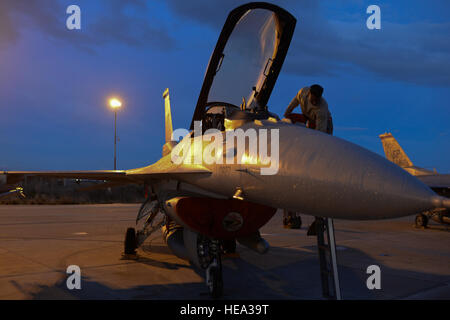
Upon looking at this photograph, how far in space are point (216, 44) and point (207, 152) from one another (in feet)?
6.08

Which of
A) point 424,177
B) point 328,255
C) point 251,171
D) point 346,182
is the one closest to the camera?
point 346,182

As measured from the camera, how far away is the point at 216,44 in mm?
5496

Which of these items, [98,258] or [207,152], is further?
[98,258]

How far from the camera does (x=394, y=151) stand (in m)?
20.8

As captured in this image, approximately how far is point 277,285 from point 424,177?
11.9 metres

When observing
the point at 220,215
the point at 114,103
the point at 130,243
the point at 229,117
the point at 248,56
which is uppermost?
the point at 114,103

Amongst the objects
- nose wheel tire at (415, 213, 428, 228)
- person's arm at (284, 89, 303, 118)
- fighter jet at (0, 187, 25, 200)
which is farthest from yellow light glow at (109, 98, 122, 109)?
person's arm at (284, 89, 303, 118)

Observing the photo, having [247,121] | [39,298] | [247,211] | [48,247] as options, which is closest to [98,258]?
[48,247]

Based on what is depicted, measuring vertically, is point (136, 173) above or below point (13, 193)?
above

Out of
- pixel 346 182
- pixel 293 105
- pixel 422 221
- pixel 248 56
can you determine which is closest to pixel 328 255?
pixel 346 182

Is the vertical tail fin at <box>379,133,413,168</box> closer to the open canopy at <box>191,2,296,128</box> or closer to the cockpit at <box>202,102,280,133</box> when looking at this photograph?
the open canopy at <box>191,2,296,128</box>

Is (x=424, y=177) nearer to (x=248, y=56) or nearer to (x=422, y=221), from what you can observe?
(x=422, y=221)

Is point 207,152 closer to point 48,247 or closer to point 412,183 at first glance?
point 412,183

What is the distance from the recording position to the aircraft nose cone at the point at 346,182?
2744 mm
